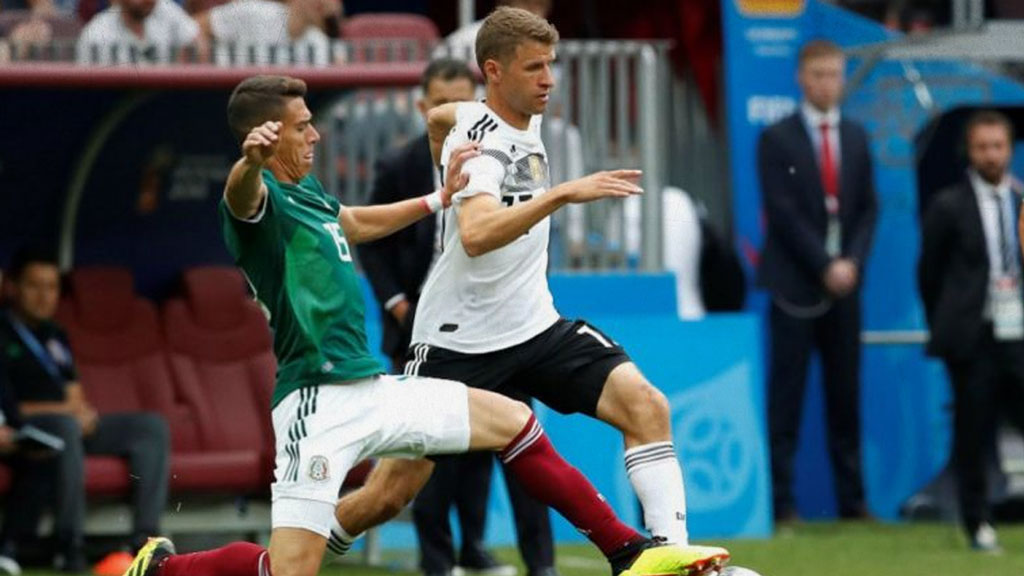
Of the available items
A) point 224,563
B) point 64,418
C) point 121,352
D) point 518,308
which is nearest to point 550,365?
point 518,308

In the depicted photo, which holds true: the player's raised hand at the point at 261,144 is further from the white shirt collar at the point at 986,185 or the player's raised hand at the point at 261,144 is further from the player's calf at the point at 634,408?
the white shirt collar at the point at 986,185

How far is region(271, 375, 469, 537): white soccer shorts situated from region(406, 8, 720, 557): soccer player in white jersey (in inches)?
23.3

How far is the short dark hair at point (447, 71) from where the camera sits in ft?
38.9

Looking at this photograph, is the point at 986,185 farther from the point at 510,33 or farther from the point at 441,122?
the point at 510,33

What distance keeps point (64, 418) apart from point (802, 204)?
4.73 meters

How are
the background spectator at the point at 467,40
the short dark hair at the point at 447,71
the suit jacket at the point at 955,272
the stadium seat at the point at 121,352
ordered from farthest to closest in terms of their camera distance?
the suit jacket at the point at 955,272
the stadium seat at the point at 121,352
the background spectator at the point at 467,40
the short dark hair at the point at 447,71

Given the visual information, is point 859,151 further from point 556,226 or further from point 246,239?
point 246,239

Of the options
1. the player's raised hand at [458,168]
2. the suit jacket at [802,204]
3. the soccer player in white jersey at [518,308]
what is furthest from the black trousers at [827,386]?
the player's raised hand at [458,168]

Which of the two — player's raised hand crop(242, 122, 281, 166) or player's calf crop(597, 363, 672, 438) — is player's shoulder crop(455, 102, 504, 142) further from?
player's raised hand crop(242, 122, 281, 166)

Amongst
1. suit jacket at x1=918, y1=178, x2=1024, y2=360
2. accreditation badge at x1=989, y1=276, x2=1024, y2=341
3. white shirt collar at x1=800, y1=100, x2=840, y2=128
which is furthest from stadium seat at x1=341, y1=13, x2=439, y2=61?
accreditation badge at x1=989, y1=276, x2=1024, y2=341

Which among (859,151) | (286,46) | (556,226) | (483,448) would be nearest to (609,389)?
(483,448)

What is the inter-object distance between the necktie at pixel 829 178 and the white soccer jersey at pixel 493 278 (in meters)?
5.84

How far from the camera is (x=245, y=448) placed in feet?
46.1

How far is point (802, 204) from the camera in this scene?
15.5 metres
